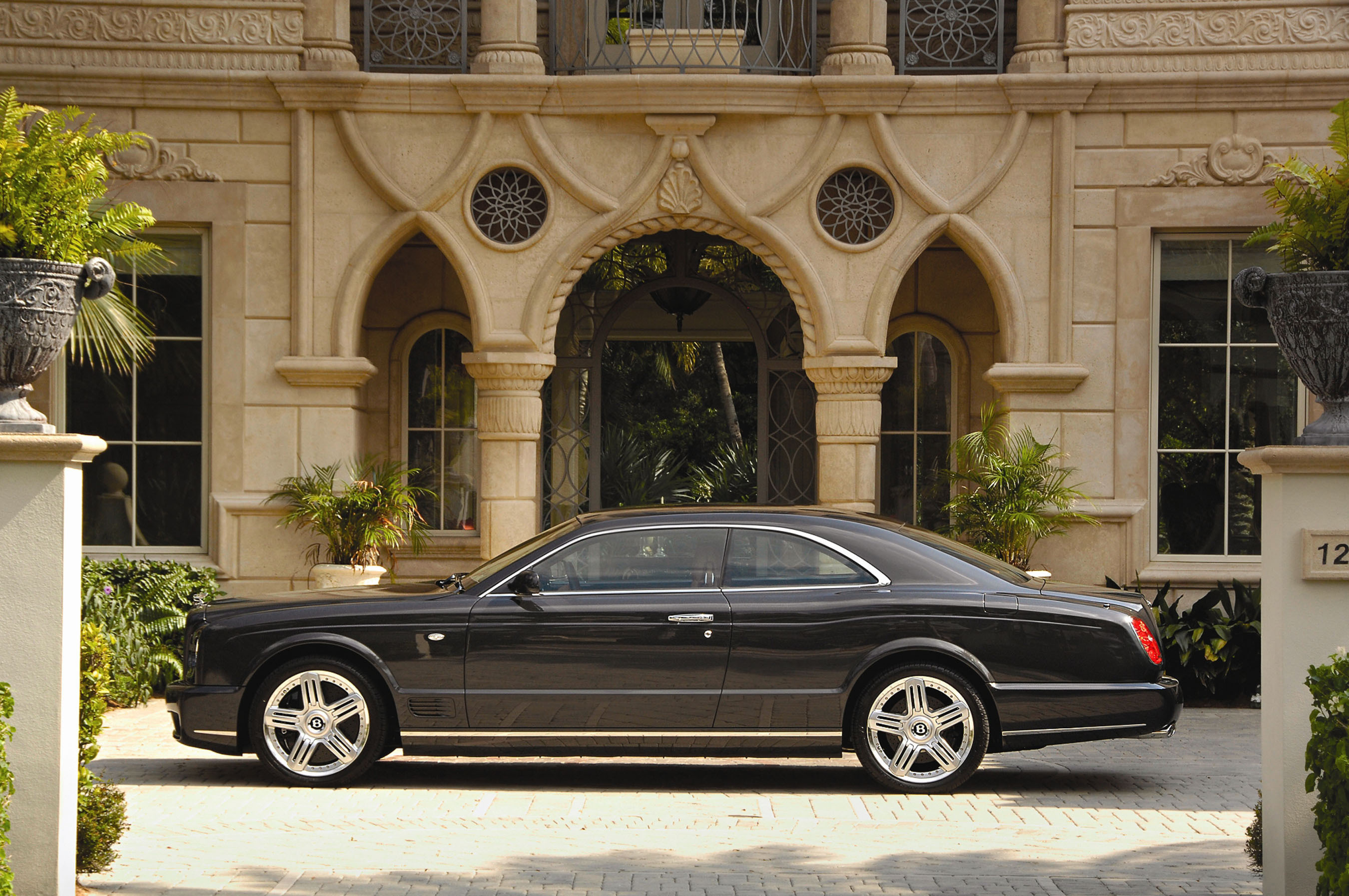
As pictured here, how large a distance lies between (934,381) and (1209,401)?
2.93 m

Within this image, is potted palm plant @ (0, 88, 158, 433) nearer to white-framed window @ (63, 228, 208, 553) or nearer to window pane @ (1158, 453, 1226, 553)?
white-framed window @ (63, 228, 208, 553)

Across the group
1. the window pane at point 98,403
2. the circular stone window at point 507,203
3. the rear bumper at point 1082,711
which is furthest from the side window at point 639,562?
the window pane at point 98,403

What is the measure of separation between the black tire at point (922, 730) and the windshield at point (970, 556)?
0.67m

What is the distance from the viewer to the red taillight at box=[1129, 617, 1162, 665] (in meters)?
8.13

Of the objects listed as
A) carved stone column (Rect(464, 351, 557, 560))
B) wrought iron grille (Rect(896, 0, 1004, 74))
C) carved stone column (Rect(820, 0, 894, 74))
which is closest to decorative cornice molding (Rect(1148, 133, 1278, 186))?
wrought iron grille (Rect(896, 0, 1004, 74))

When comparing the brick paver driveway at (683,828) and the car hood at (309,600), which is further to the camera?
the car hood at (309,600)

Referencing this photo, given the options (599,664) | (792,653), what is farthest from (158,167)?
(792,653)

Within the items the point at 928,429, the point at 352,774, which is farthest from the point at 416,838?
the point at 928,429

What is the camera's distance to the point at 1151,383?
42.0 ft

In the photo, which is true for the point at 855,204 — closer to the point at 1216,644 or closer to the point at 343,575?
the point at 1216,644

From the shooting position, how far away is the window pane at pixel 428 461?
48.6 ft

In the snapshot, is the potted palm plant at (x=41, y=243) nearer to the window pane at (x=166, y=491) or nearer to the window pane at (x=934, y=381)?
the window pane at (x=166, y=491)

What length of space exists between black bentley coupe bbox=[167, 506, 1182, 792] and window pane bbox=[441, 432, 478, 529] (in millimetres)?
6503

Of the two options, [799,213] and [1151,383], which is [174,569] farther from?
[1151,383]
